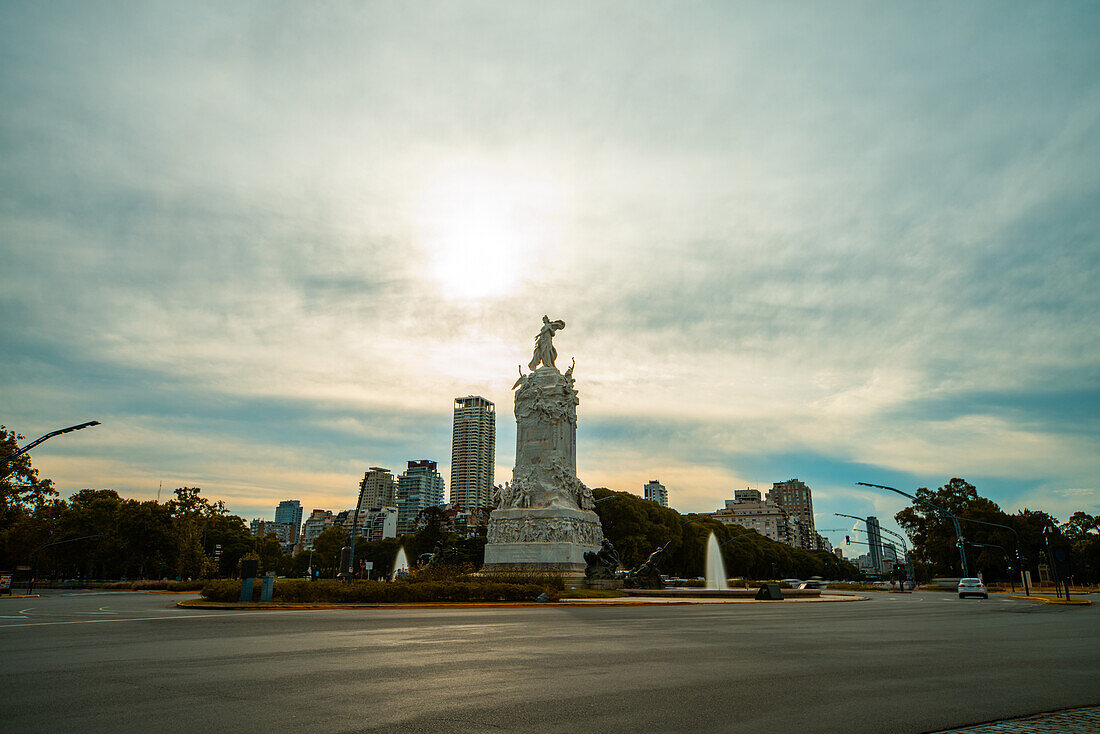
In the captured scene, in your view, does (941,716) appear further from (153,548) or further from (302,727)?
(153,548)

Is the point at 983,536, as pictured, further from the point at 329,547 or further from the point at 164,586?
the point at 329,547

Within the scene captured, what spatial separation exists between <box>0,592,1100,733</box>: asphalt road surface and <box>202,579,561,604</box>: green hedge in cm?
1158

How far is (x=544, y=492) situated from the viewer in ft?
153

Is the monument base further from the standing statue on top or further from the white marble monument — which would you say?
the standing statue on top

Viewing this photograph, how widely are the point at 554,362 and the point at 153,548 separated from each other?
39949mm

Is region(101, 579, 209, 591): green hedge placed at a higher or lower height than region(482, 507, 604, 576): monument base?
lower

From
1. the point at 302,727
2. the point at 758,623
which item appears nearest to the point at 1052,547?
the point at 758,623

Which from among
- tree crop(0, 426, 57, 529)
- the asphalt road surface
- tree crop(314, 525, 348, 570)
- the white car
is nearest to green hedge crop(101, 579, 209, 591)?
tree crop(0, 426, 57, 529)

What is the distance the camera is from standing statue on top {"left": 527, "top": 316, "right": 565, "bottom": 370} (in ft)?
172

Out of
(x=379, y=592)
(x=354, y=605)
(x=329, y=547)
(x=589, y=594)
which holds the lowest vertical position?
(x=589, y=594)

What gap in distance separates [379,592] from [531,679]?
67.1 feet

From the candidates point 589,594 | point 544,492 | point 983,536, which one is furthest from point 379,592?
point 983,536

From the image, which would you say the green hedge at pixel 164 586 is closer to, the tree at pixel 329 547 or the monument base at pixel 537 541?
the monument base at pixel 537 541

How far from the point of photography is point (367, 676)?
7996 mm
